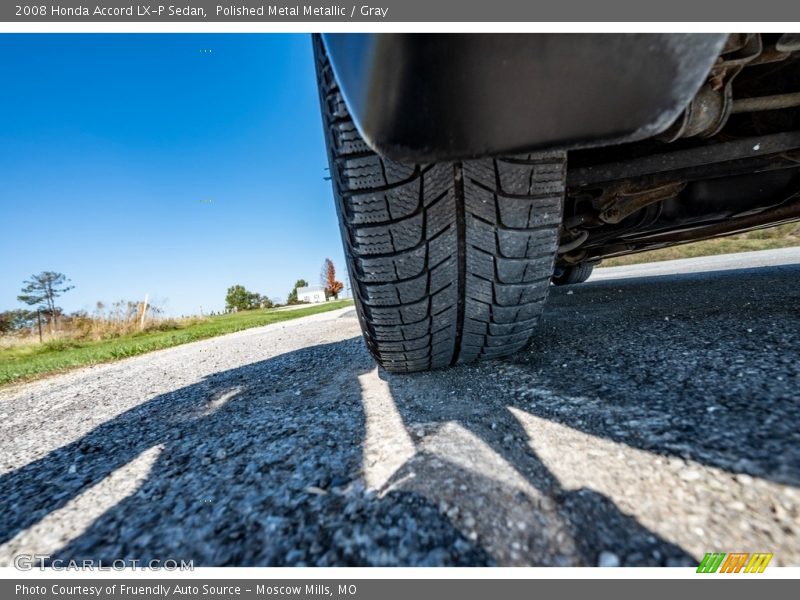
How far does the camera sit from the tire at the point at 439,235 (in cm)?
79

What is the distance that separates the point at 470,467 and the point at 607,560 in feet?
0.84

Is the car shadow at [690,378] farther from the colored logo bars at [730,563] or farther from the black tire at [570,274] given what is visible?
the black tire at [570,274]

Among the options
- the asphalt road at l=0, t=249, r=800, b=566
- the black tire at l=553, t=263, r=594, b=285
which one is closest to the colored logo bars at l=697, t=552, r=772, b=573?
the asphalt road at l=0, t=249, r=800, b=566

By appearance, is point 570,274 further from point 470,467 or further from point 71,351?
point 71,351

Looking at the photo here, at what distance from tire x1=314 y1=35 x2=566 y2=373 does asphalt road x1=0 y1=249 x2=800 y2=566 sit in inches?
9.9

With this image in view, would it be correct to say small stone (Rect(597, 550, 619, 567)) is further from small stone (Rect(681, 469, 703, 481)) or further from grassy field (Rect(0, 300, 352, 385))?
grassy field (Rect(0, 300, 352, 385))

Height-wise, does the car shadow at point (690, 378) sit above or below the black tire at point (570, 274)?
below

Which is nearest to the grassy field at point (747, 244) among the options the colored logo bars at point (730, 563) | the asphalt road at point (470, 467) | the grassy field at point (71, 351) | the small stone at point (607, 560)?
the asphalt road at point (470, 467)

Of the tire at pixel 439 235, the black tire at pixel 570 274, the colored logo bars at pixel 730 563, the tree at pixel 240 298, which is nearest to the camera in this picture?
the colored logo bars at pixel 730 563

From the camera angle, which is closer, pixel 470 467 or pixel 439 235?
pixel 470 467

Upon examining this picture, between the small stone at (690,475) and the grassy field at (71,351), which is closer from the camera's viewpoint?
the small stone at (690,475)

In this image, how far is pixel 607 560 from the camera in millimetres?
451

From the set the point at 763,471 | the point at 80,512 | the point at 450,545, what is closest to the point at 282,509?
the point at 450,545

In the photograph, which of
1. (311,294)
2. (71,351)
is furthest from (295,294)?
(71,351)
